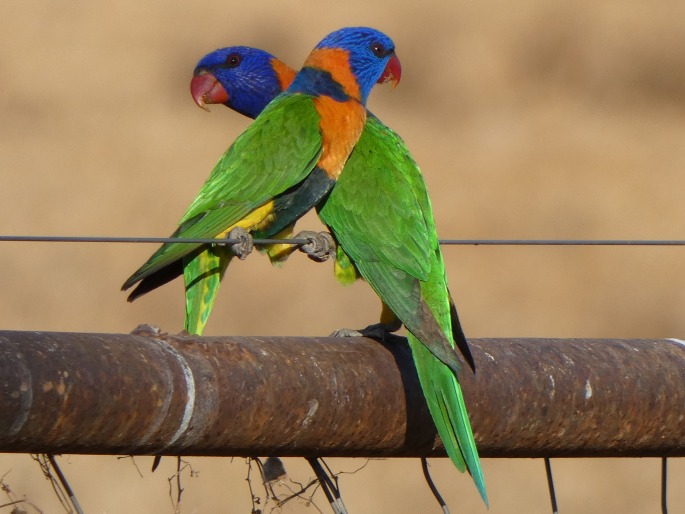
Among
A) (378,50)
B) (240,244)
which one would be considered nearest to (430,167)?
(378,50)

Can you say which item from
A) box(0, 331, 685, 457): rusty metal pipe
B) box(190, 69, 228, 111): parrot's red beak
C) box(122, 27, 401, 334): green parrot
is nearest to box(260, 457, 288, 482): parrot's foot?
box(0, 331, 685, 457): rusty metal pipe

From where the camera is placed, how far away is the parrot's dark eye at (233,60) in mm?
4219

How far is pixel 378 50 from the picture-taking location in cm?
384

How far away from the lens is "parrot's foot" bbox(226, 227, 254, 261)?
3029 millimetres

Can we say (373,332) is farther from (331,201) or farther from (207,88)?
(207,88)

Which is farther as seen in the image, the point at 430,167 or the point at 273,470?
the point at 430,167

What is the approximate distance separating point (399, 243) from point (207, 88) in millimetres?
1604

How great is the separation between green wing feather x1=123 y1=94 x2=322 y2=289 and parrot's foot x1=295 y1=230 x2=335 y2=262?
0.14 meters

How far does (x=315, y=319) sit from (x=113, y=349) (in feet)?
21.6

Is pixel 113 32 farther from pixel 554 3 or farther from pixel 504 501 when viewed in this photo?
pixel 504 501

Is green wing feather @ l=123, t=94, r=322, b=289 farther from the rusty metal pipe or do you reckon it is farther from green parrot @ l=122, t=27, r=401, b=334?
the rusty metal pipe

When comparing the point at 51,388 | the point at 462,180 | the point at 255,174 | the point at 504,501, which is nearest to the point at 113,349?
the point at 51,388

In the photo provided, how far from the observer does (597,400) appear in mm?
1962

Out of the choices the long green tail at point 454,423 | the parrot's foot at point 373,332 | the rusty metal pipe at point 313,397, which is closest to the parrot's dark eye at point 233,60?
the parrot's foot at point 373,332
